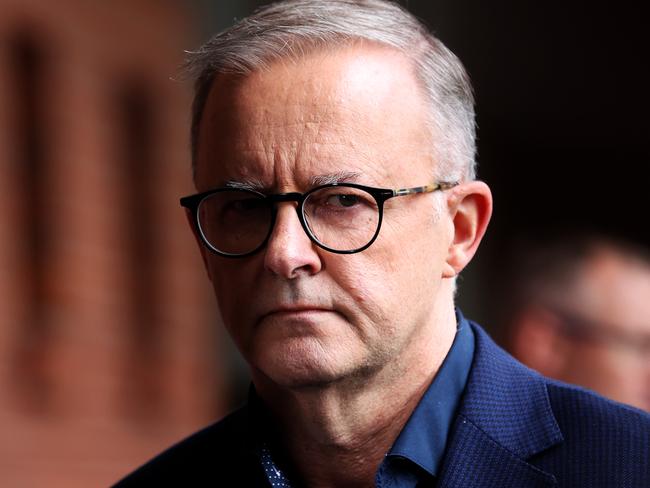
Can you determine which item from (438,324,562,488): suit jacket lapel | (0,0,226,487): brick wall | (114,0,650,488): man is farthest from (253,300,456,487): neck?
(0,0,226,487): brick wall

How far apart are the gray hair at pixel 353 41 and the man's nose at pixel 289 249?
14.9 inches

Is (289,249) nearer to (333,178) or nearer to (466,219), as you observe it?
(333,178)

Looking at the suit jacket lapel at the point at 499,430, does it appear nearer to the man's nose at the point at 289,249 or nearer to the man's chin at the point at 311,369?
the man's chin at the point at 311,369

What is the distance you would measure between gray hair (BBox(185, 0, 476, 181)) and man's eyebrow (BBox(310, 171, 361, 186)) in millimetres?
263

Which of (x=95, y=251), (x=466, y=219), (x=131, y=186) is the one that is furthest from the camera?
(x=131, y=186)

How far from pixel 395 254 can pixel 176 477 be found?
0.87 m

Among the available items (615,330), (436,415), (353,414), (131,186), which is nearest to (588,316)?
(615,330)

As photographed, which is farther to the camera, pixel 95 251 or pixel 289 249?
pixel 95 251

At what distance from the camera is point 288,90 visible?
3.40 metres

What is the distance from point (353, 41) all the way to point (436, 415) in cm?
86

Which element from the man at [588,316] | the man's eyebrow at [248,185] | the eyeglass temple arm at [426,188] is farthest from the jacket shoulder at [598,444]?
the man at [588,316]

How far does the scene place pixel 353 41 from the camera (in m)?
3.48

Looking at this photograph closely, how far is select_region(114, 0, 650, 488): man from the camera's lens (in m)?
3.30

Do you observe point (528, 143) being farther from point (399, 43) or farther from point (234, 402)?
point (399, 43)
